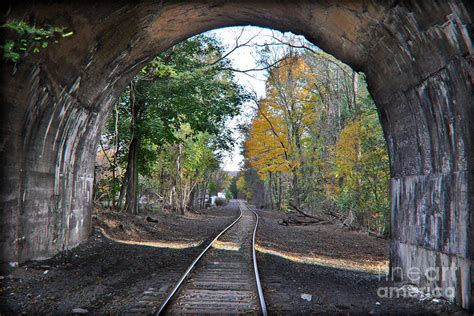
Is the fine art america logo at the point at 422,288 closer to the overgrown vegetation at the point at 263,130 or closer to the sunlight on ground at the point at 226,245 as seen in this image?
the sunlight on ground at the point at 226,245

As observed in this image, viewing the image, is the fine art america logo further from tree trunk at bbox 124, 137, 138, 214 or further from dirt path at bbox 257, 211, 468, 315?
tree trunk at bbox 124, 137, 138, 214

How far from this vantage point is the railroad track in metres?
5.95

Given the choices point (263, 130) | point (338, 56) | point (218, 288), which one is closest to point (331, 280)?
point (218, 288)

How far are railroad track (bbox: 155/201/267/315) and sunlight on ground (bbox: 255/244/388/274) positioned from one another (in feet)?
3.81

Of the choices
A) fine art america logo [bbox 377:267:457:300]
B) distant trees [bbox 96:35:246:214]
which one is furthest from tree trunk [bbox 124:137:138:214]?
fine art america logo [bbox 377:267:457:300]

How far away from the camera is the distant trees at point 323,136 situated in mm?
16234

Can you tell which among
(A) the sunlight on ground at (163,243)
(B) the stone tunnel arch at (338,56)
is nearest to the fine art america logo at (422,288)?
(B) the stone tunnel arch at (338,56)

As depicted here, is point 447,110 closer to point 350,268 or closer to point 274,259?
point 350,268

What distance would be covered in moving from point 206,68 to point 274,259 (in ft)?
26.4

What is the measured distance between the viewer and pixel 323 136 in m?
25.9

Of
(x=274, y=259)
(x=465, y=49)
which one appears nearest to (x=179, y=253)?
(x=274, y=259)

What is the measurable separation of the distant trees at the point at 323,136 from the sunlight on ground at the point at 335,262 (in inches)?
191

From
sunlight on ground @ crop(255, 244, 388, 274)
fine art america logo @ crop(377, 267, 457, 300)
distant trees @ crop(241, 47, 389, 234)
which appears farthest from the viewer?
distant trees @ crop(241, 47, 389, 234)

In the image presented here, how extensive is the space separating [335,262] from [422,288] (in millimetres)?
3829
